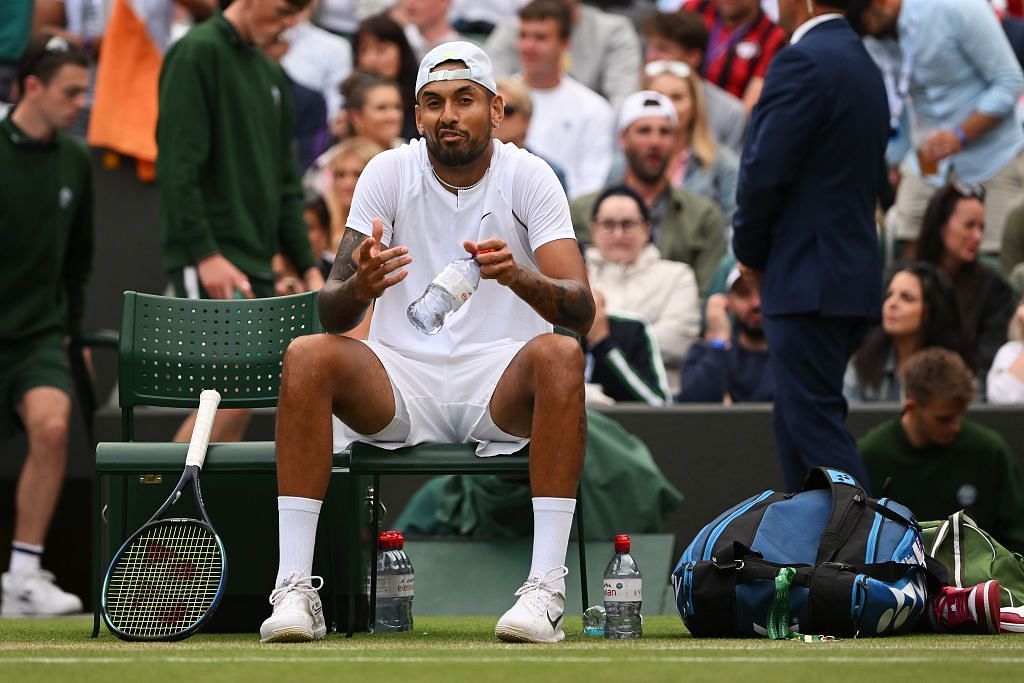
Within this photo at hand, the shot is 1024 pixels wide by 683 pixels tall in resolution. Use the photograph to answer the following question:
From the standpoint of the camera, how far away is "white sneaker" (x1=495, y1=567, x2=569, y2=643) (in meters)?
4.32

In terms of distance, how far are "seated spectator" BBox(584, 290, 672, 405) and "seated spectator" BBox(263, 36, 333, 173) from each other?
126 inches

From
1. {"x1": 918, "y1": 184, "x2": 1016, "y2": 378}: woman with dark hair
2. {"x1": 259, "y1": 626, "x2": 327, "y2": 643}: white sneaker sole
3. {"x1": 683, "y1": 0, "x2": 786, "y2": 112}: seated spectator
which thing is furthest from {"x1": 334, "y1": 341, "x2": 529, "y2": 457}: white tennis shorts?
{"x1": 683, "y1": 0, "x2": 786, "y2": 112}: seated spectator

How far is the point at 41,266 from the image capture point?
7.66 metres

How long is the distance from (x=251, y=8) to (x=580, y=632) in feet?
10.0

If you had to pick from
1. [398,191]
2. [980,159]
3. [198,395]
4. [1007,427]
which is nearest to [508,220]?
[398,191]

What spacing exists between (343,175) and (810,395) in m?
3.56

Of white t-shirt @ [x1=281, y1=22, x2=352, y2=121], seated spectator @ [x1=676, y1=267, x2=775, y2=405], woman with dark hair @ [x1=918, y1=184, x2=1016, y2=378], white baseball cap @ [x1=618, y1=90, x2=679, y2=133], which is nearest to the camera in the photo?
seated spectator @ [x1=676, y1=267, x2=775, y2=405]

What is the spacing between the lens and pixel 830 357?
5820mm

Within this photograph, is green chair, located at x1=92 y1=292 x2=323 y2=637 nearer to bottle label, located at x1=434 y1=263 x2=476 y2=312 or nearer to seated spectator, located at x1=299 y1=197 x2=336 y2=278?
bottle label, located at x1=434 y1=263 x2=476 y2=312

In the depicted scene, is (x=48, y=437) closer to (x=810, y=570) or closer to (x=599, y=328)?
(x=599, y=328)

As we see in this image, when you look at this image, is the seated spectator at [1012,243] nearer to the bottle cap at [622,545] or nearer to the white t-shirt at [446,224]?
the bottle cap at [622,545]

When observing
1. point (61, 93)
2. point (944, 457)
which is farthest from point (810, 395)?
point (61, 93)

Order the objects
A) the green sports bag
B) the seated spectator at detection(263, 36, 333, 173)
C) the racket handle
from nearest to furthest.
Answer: the racket handle < the green sports bag < the seated spectator at detection(263, 36, 333, 173)

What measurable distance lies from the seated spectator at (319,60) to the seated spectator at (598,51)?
0.94 metres
